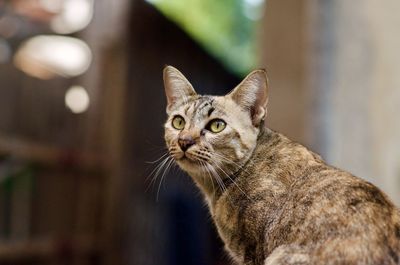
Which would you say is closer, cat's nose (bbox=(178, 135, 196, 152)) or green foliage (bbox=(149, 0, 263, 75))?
cat's nose (bbox=(178, 135, 196, 152))

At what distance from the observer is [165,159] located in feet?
4.63

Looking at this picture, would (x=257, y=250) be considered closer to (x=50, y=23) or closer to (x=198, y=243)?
(x=198, y=243)

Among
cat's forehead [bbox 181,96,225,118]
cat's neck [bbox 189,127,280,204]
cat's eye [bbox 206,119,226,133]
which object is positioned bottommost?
cat's neck [bbox 189,127,280,204]

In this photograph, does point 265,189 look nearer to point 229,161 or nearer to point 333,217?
point 229,161

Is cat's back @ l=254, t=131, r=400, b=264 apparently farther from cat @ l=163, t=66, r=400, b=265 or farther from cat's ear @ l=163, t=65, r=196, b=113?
cat's ear @ l=163, t=65, r=196, b=113

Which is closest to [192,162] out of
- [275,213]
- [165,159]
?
[165,159]

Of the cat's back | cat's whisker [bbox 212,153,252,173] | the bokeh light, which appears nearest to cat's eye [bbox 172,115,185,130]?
cat's whisker [bbox 212,153,252,173]

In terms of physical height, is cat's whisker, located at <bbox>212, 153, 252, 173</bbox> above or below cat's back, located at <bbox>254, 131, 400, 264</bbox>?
above

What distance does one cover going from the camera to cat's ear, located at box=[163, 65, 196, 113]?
135 centimetres

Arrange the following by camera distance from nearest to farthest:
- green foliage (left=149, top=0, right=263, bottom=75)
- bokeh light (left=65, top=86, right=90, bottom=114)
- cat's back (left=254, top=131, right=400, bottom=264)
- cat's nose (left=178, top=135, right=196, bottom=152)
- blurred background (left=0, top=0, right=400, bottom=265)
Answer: cat's back (left=254, top=131, right=400, bottom=264)
cat's nose (left=178, top=135, right=196, bottom=152)
blurred background (left=0, top=0, right=400, bottom=265)
green foliage (left=149, top=0, right=263, bottom=75)
bokeh light (left=65, top=86, right=90, bottom=114)

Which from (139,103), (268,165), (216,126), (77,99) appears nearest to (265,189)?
(268,165)

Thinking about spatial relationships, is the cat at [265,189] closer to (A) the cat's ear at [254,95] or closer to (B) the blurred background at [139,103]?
(A) the cat's ear at [254,95]

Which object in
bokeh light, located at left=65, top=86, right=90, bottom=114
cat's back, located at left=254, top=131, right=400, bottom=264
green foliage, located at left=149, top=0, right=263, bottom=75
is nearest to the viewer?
cat's back, located at left=254, top=131, right=400, bottom=264

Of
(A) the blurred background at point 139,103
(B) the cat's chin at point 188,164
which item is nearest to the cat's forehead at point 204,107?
(B) the cat's chin at point 188,164
